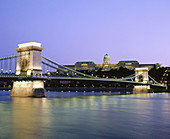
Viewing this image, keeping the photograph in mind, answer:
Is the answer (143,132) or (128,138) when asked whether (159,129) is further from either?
(128,138)

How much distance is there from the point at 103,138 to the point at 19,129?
16.7 feet

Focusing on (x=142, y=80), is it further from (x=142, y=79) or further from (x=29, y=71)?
(x=29, y=71)

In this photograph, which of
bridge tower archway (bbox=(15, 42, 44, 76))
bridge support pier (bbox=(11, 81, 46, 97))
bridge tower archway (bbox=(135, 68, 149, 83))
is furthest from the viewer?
bridge tower archway (bbox=(135, 68, 149, 83))

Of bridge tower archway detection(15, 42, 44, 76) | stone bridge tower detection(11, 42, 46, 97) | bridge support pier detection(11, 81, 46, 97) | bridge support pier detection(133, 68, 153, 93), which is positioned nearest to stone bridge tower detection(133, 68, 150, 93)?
bridge support pier detection(133, 68, 153, 93)

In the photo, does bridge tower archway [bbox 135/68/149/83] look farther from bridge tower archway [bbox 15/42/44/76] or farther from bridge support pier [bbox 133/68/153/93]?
bridge tower archway [bbox 15/42/44/76]

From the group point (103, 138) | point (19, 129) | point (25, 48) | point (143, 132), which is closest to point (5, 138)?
point (19, 129)

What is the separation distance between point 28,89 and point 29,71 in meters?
3.06

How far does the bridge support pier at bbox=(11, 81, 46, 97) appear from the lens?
45.3 metres

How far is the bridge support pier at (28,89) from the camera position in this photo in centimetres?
4525

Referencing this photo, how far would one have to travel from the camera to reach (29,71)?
46156mm

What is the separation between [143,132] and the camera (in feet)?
47.6

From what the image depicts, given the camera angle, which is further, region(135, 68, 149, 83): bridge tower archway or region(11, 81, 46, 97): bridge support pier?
region(135, 68, 149, 83): bridge tower archway

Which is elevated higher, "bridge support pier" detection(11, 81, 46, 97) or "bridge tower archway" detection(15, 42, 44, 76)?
"bridge tower archway" detection(15, 42, 44, 76)

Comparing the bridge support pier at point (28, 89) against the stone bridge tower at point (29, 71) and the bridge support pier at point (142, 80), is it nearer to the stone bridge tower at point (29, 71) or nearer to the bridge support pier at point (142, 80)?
the stone bridge tower at point (29, 71)
